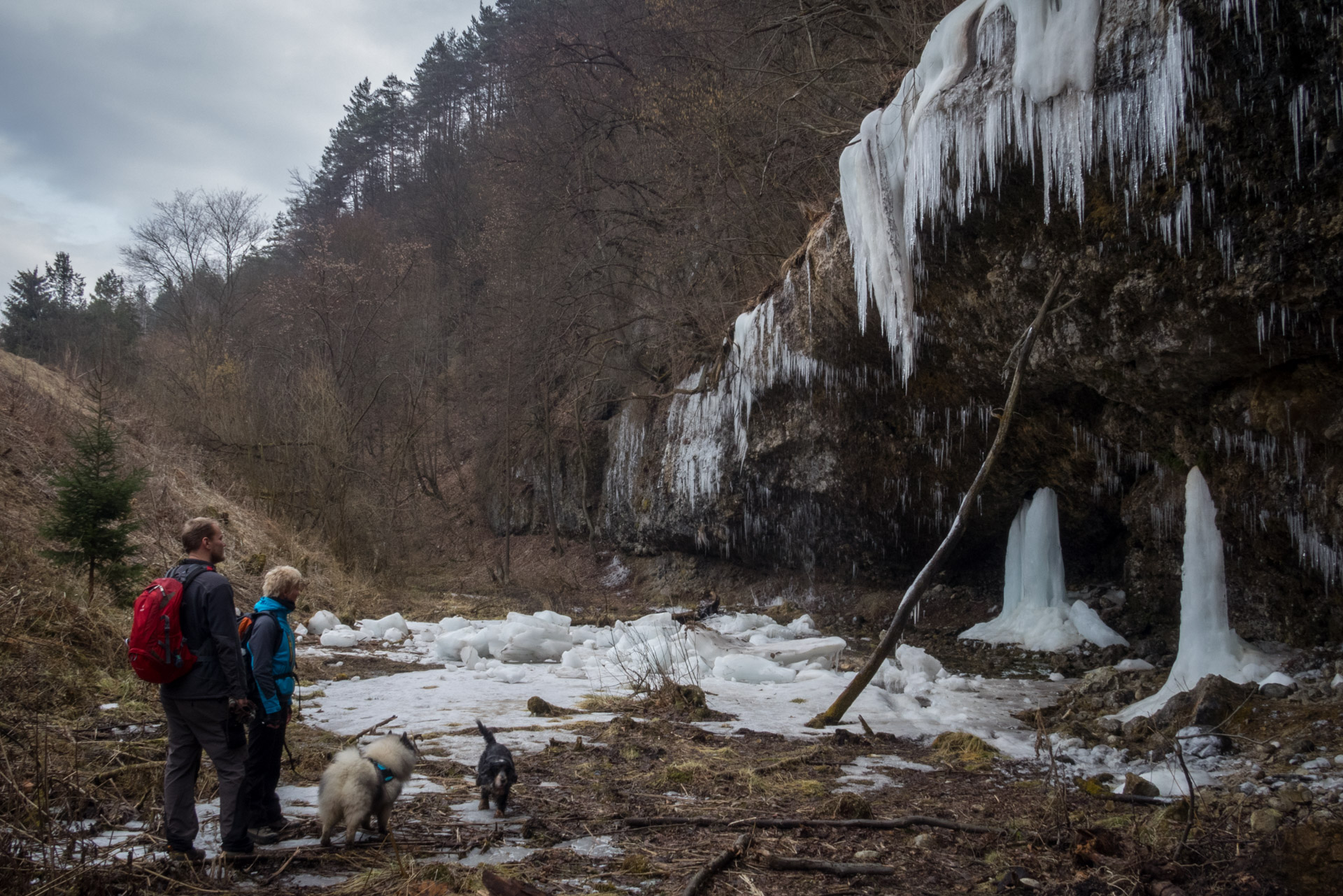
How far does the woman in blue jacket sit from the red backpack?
0.40 m

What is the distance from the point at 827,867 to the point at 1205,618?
549 centimetres

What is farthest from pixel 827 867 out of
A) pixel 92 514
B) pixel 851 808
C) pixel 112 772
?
pixel 92 514

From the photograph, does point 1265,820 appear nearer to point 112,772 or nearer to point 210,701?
point 210,701

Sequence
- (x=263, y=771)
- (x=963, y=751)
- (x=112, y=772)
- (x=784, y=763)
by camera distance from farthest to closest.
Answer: (x=963, y=751)
(x=784, y=763)
(x=112, y=772)
(x=263, y=771)

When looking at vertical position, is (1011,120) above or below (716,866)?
above

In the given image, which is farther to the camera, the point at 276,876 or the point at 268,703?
the point at 268,703

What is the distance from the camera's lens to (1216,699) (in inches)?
227

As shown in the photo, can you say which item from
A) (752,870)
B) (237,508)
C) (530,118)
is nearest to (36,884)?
(752,870)

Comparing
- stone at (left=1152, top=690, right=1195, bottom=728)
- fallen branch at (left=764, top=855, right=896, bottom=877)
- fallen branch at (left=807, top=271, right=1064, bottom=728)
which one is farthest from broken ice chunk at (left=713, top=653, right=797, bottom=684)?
fallen branch at (left=764, top=855, right=896, bottom=877)

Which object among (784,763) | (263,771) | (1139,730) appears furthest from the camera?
(1139,730)

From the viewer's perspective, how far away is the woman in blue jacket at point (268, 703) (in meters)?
3.78

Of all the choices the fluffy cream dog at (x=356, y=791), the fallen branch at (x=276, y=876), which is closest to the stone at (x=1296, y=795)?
the fluffy cream dog at (x=356, y=791)

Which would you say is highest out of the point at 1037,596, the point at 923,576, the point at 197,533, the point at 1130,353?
the point at 1130,353

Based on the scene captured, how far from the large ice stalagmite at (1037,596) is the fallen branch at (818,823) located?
24.2 ft
